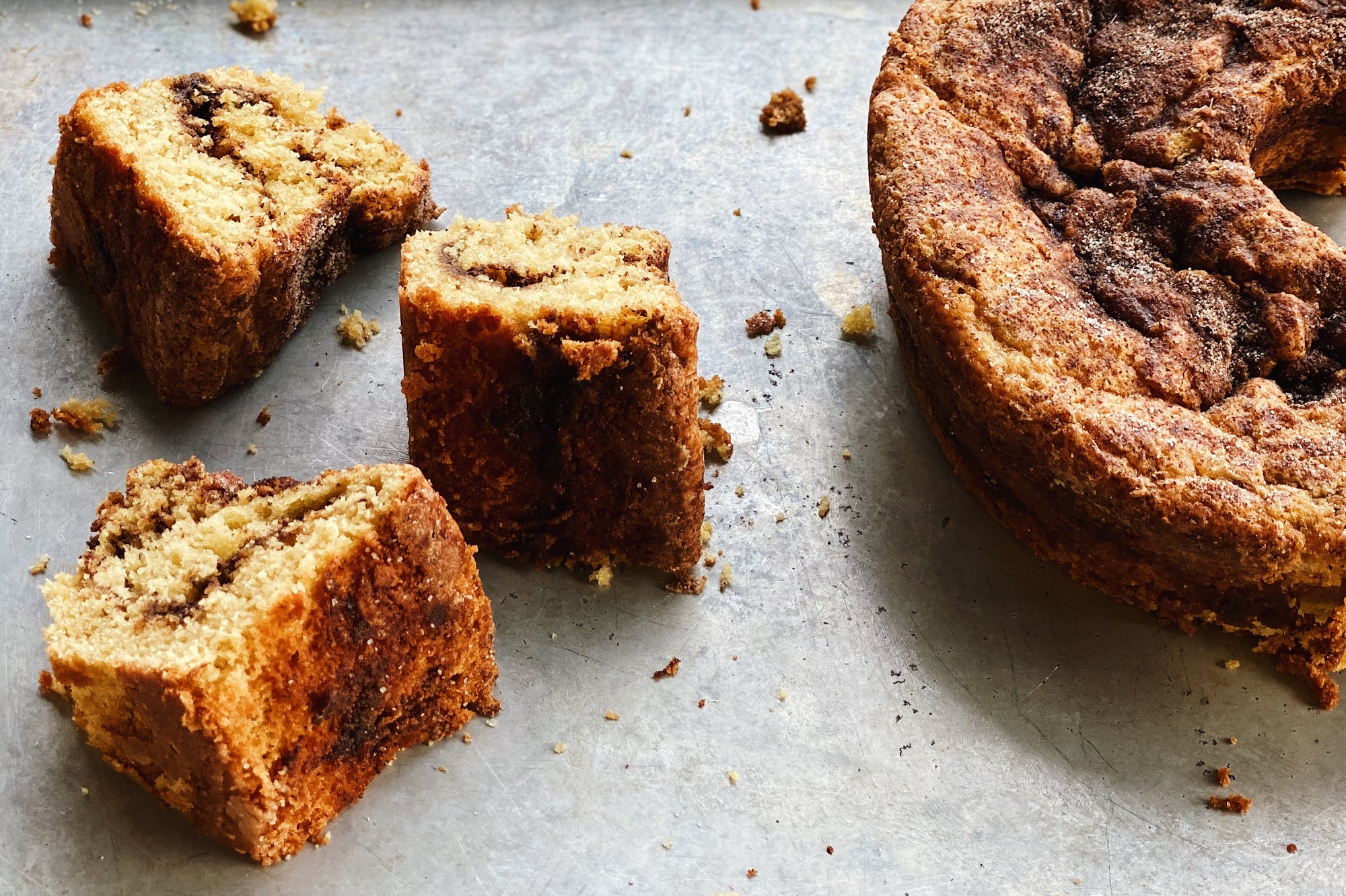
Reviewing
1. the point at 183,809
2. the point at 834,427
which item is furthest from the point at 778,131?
the point at 183,809

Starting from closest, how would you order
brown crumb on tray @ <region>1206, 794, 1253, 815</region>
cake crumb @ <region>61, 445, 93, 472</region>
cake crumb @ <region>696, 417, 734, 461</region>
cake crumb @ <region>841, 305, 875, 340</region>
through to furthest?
brown crumb on tray @ <region>1206, 794, 1253, 815</region>
cake crumb @ <region>61, 445, 93, 472</region>
cake crumb @ <region>696, 417, 734, 461</region>
cake crumb @ <region>841, 305, 875, 340</region>

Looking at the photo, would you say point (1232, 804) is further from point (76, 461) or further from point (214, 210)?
point (76, 461)

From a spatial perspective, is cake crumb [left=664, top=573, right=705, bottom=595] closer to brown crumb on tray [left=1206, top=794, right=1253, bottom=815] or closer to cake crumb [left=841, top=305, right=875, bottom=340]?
cake crumb [left=841, top=305, right=875, bottom=340]

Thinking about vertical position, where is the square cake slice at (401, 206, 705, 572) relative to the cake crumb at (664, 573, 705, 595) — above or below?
above

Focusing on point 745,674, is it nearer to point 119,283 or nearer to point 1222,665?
point 1222,665

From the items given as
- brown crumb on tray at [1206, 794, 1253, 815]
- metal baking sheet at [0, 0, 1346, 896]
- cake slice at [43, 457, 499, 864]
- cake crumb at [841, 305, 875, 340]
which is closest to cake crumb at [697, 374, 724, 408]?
metal baking sheet at [0, 0, 1346, 896]

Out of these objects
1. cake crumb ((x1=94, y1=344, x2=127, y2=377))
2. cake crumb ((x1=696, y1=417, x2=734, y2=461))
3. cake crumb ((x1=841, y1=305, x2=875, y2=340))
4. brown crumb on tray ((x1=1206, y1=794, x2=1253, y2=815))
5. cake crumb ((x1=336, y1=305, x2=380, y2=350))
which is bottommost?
cake crumb ((x1=94, y1=344, x2=127, y2=377))

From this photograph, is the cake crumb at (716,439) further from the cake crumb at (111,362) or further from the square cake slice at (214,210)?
the cake crumb at (111,362)
